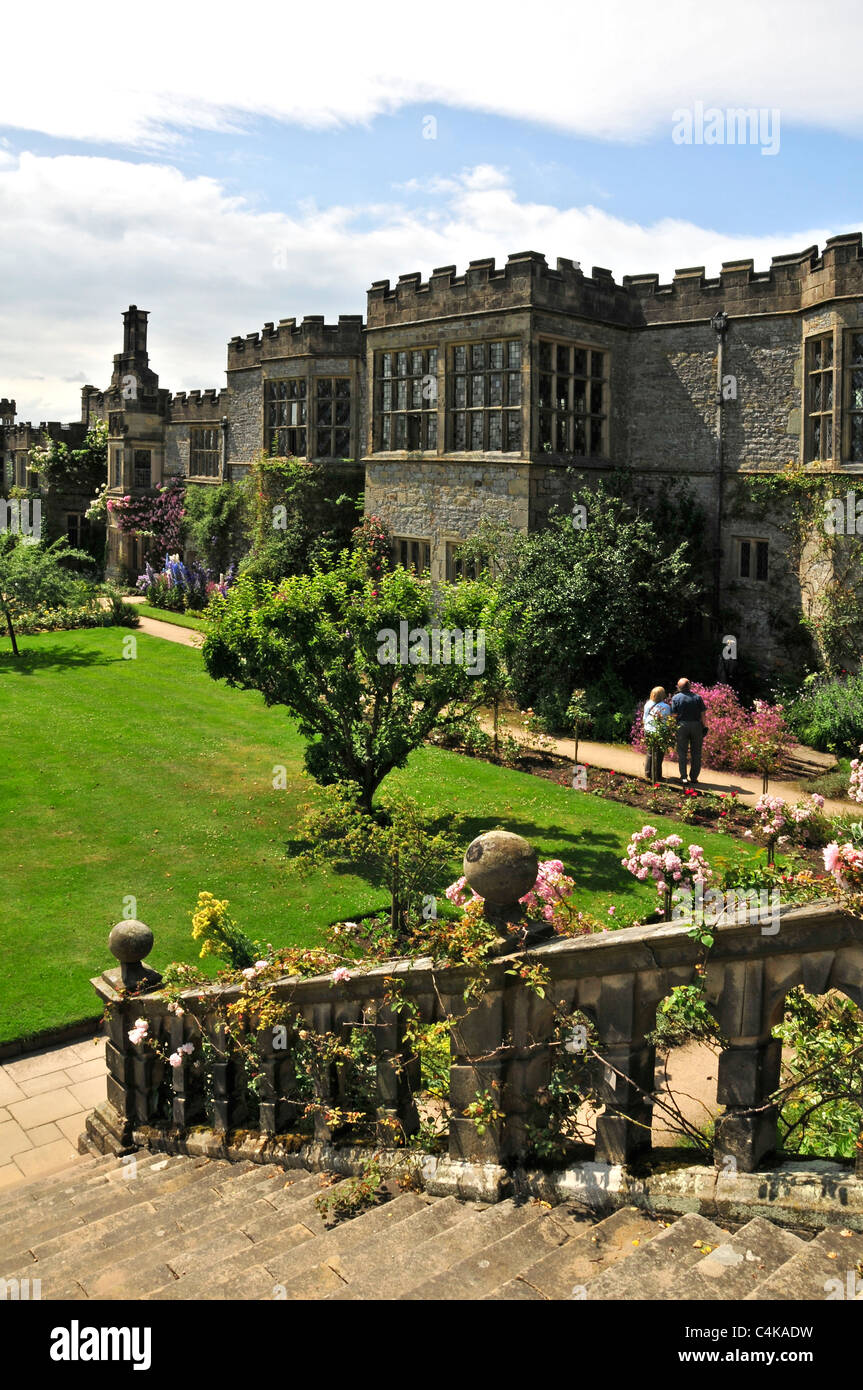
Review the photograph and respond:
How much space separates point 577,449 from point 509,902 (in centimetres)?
1644

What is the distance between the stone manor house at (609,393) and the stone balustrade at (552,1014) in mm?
14481

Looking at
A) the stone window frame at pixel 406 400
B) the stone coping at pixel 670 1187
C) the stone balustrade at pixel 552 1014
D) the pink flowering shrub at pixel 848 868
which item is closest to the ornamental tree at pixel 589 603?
the stone window frame at pixel 406 400

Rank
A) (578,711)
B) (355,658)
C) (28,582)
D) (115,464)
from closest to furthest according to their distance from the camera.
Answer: (355,658) < (578,711) < (28,582) < (115,464)

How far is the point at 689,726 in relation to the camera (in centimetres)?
1436

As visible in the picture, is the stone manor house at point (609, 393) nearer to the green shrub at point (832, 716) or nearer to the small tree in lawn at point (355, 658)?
the green shrub at point (832, 716)

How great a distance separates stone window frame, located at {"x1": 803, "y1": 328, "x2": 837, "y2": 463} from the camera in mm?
17078

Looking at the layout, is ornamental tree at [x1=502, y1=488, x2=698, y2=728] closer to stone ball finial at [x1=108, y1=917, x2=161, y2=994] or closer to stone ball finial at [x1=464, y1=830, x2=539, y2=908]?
stone ball finial at [x1=108, y1=917, x2=161, y2=994]

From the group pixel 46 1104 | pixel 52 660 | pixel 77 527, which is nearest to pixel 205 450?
pixel 77 527

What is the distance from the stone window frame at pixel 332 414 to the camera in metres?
26.1

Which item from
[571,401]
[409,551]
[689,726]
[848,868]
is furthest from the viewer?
[409,551]

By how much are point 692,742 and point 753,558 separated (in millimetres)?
5819

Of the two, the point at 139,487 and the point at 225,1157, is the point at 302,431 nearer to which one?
the point at 139,487

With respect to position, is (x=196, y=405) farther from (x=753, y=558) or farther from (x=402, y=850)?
(x=402, y=850)
